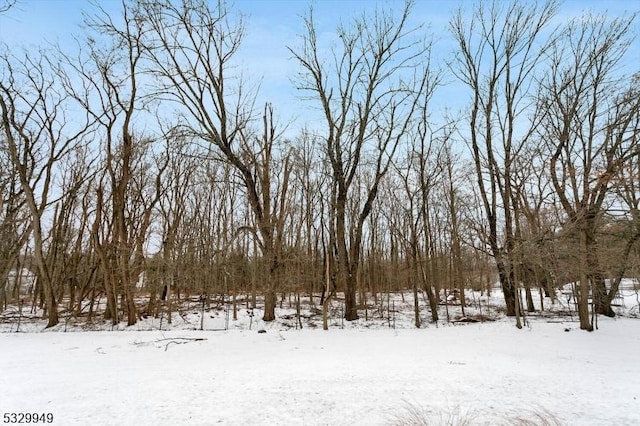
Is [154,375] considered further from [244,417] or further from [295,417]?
[295,417]

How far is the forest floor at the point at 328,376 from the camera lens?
4.72 m

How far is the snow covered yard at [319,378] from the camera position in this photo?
188 inches

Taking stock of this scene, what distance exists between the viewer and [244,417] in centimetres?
460

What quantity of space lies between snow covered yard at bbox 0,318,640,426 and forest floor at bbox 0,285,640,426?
0.09 feet

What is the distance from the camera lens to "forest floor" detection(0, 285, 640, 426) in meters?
4.72

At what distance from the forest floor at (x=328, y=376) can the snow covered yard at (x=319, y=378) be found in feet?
0.09

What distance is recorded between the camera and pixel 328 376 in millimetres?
6602

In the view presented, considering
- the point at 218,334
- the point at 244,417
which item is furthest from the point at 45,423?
the point at 218,334

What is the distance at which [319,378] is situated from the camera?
21.2ft

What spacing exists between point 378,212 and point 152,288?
1537 cm

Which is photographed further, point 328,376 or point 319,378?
point 328,376

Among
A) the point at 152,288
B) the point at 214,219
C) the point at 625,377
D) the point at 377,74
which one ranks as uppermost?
the point at 377,74

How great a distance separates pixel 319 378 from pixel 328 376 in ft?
0.68

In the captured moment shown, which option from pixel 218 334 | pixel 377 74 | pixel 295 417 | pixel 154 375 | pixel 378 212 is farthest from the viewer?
pixel 378 212
